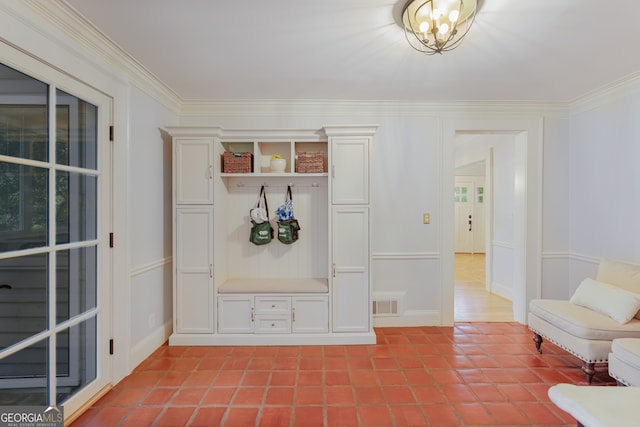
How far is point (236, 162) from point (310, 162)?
754mm

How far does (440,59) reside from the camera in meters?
2.44

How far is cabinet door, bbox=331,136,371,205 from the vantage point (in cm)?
302

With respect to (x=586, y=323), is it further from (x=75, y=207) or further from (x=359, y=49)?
(x=75, y=207)

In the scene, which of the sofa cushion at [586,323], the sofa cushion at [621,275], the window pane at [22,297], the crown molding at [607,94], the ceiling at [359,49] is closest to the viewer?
the window pane at [22,297]

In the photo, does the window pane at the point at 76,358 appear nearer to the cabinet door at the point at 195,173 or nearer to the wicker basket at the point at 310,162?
the cabinet door at the point at 195,173

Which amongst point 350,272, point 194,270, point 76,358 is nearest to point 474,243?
point 350,272

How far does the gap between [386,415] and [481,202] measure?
8314 millimetres

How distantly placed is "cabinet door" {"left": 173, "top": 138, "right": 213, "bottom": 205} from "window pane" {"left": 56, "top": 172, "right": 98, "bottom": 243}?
0.84m

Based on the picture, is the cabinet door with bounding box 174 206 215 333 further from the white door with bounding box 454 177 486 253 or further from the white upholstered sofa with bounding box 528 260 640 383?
the white door with bounding box 454 177 486 253

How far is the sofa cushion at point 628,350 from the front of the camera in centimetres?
190

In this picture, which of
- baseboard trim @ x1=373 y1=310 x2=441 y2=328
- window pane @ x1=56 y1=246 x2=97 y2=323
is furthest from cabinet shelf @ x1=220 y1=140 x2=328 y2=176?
baseboard trim @ x1=373 y1=310 x2=441 y2=328

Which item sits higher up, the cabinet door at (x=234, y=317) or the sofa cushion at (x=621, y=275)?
the sofa cushion at (x=621, y=275)

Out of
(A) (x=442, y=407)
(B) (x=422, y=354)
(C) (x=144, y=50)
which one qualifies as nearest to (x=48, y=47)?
(C) (x=144, y=50)

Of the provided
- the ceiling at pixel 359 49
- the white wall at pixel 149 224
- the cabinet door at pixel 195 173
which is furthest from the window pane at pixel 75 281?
the ceiling at pixel 359 49
